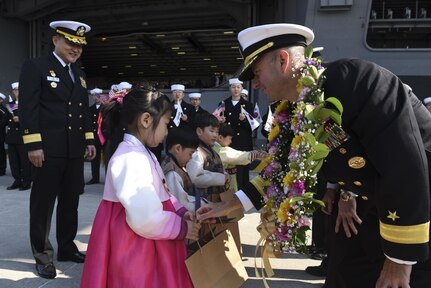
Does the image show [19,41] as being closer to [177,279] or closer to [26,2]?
[26,2]

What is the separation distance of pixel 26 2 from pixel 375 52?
43.7 feet

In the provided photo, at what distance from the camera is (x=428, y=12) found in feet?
35.9

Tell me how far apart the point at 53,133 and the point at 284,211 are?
2.44 metres

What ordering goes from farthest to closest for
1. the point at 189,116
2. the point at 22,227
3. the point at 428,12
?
the point at 428,12, the point at 189,116, the point at 22,227

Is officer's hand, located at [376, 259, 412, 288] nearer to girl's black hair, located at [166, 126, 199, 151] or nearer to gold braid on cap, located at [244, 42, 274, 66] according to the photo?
gold braid on cap, located at [244, 42, 274, 66]

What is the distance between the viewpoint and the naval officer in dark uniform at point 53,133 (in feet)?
11.0

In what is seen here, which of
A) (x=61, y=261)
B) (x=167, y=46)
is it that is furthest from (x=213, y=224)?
(x=167, y=46)

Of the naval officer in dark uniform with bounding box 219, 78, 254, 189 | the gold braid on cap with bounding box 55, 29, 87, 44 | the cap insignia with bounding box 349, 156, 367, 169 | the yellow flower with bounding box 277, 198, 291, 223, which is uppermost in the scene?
the gold braid on cap with bounding box 55, 29, 87, 44

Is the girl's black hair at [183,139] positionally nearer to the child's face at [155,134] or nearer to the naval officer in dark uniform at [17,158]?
the child's face at [155,134]

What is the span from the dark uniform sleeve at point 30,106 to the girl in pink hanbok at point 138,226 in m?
1.42

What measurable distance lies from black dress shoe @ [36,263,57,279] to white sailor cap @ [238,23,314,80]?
8.51ft

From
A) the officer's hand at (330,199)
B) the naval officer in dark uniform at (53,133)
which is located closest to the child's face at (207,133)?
the naval officer in dark uniform at (53,133)

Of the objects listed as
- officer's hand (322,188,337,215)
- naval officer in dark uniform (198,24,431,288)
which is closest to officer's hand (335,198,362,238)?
naval officer in dark uniform (198,24,431,288)

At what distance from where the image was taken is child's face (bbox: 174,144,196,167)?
313cm
